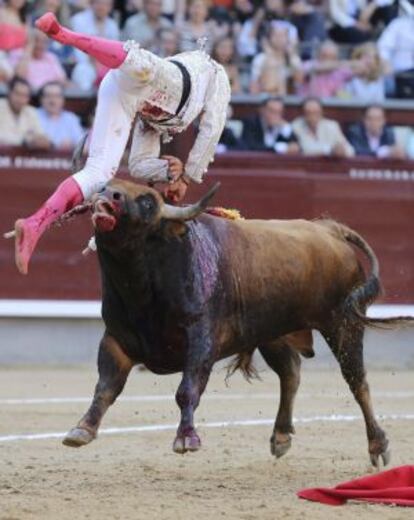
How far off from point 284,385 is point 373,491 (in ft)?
4.83

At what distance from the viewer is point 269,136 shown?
12352mm

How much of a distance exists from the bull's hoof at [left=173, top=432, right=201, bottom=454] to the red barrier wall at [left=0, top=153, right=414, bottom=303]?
585 cm

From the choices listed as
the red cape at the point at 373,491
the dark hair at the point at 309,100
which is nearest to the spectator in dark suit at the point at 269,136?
the dark hair at the point at 309,100

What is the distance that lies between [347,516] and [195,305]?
1.13 metres

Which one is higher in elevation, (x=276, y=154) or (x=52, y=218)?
(x=52, y=218)

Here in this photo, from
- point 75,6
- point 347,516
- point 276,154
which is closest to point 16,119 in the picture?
point 75,6

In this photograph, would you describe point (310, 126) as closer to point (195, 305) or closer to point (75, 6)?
point (75, 6)

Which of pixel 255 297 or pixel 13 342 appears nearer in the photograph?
pixel 255 297

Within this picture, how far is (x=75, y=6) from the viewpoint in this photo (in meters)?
12.4

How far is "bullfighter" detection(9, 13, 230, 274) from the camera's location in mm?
6453

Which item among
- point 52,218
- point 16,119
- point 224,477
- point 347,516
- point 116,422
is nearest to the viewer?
point 347,516

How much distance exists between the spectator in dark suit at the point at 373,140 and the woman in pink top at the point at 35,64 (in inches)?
91.1

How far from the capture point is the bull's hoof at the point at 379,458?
738 cm

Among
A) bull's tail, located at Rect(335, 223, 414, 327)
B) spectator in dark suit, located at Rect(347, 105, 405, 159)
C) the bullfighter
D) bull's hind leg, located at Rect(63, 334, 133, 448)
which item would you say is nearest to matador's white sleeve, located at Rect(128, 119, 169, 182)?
the bullfighter
